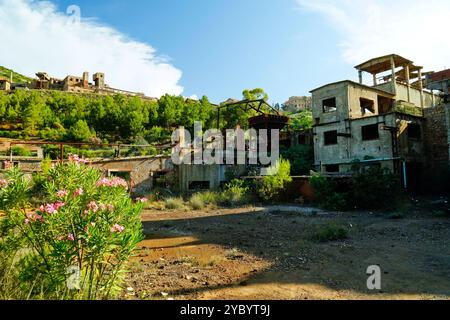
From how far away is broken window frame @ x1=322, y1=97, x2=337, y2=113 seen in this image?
23297 millimetres

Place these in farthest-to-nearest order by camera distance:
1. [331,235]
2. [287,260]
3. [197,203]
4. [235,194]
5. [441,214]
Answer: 1. [235,194]
2. [197,203]
3. [441,214]
4. [331,235]
5. [287,260]

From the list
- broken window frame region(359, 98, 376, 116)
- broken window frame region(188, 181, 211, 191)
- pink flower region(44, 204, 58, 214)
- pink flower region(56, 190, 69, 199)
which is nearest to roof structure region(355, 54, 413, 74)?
broken window frame region(359, 98, 376, 116)

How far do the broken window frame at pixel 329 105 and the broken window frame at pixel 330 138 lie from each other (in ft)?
5.84

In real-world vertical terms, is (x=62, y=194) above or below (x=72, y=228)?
above

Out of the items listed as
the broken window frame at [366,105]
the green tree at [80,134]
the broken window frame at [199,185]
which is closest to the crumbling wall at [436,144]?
the broken window frame at [366,105]

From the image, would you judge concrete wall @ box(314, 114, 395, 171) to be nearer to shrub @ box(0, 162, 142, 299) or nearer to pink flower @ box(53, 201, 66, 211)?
shrub @ box(0, 162, 142, 299)

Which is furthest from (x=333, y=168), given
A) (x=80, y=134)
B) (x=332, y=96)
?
(x=80, y=134)

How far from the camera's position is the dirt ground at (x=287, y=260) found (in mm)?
4781

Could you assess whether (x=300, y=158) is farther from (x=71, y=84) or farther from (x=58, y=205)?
(x=71, y=84)

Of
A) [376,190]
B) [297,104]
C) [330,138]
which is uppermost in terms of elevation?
[297,104]

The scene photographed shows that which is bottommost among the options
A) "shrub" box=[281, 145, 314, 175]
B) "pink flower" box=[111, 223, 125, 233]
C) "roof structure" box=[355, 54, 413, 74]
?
"pink flower" box=[111, 223, 125, 233]

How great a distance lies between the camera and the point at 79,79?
8319 cm

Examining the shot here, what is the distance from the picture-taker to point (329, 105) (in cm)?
2444

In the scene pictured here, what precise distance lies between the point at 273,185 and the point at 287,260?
10965 millimetres
